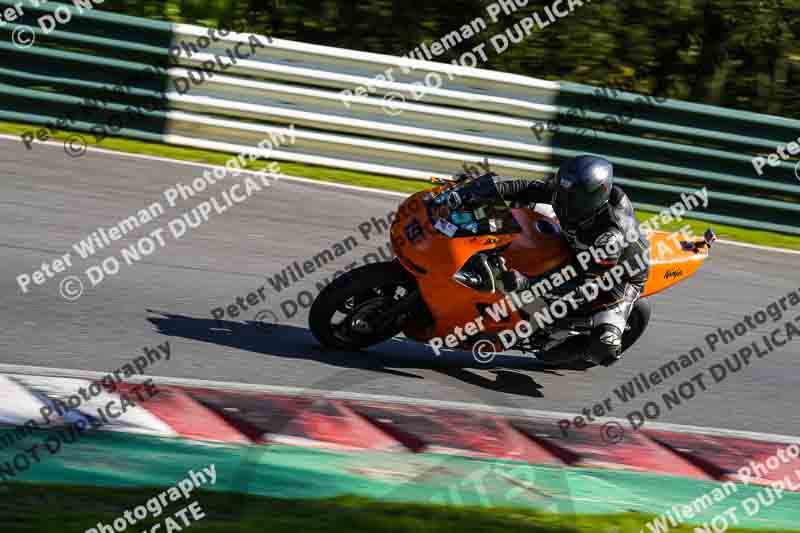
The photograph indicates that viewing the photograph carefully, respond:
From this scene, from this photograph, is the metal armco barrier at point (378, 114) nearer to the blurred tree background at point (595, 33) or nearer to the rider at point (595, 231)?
the blurred tree background at point (595, 33)

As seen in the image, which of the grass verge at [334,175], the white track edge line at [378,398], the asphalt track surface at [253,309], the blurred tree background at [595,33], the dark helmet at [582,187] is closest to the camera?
the white track edge line at [378,398]

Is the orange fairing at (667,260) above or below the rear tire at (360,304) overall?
below

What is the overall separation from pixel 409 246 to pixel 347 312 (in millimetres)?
657

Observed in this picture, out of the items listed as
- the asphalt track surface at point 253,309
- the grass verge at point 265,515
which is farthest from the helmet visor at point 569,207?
the grass verge at point 265,515

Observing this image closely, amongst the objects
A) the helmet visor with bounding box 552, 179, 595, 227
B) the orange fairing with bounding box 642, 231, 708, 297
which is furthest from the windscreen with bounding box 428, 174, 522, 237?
the orange fairing with bounding box 642, 231, 708, 297

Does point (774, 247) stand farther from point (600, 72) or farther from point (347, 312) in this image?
point (347, 312)

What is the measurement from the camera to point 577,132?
1263 cm

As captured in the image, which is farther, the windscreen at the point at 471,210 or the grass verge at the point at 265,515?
the windscreen at the point at 471,210

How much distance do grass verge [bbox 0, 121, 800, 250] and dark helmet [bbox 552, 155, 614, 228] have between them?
4935 mm

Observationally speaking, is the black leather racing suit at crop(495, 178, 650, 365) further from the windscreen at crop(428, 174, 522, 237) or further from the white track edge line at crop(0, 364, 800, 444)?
the white track edge line at crop(0, 364, 800, 444)

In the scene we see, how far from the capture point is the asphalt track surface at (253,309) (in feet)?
24.3

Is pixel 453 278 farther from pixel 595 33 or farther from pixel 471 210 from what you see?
pixel 595 33

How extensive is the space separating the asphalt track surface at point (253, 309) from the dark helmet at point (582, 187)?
55.0 inches

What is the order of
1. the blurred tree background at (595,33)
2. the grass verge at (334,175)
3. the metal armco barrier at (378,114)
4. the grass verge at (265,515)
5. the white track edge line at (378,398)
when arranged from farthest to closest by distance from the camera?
1. the blurred tree background at (595,33)
2. the metal armco barrier at (378,114)
3. the grass verge at (334,175)
4. the white track edge line at (378,398)
5. the grass verge at (265,515)
